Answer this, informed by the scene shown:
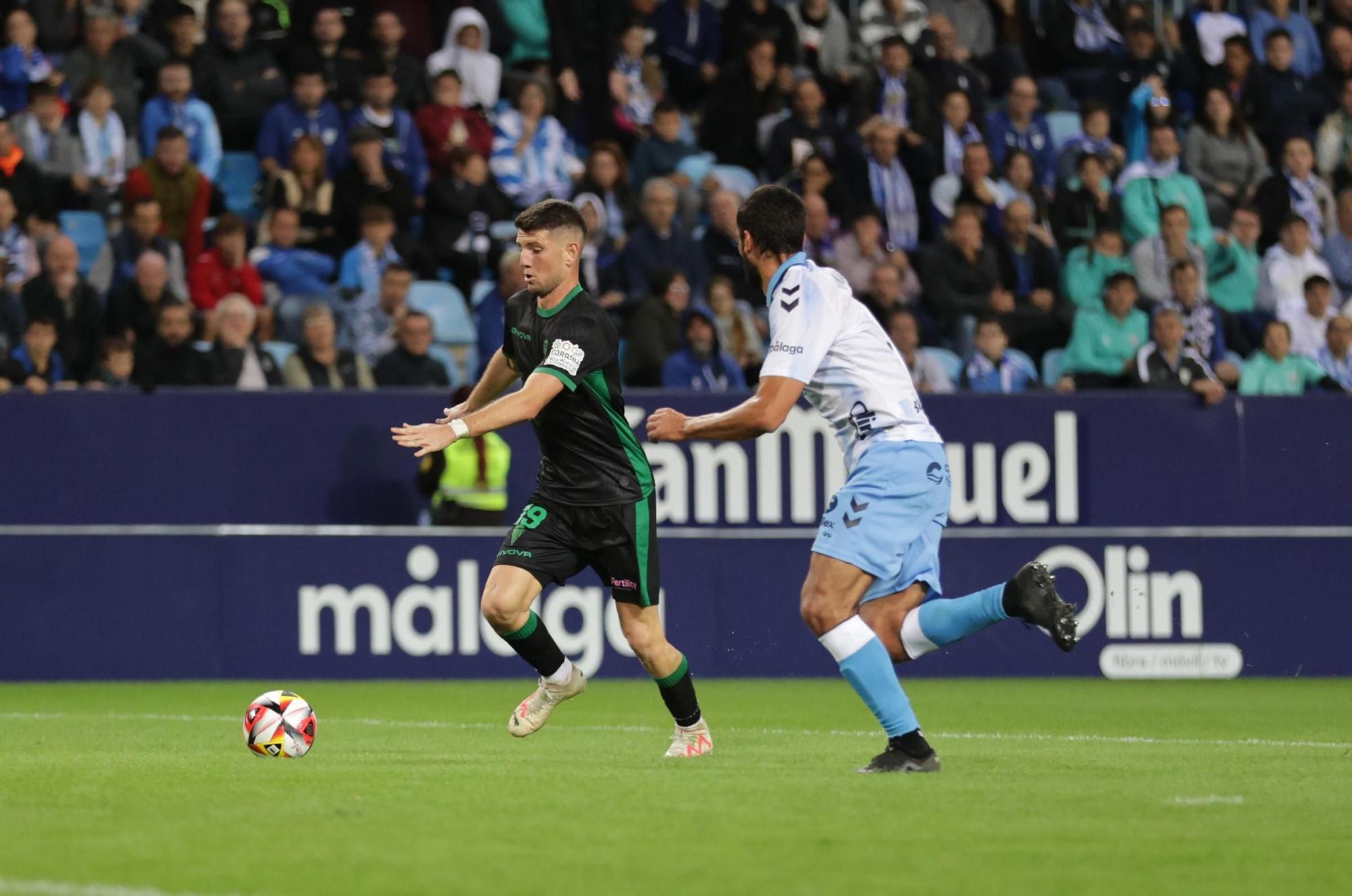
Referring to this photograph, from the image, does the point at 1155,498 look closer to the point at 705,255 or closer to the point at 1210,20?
the point at 705,255

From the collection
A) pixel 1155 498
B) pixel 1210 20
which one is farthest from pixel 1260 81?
pixel 1155 498

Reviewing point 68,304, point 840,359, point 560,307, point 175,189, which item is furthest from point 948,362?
point 840,359

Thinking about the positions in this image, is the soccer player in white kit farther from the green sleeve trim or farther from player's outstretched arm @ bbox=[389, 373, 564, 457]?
the green sleeve trim

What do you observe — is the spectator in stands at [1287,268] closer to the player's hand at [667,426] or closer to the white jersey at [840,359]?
the white jersey at [840,359]

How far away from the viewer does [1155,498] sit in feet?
55.7

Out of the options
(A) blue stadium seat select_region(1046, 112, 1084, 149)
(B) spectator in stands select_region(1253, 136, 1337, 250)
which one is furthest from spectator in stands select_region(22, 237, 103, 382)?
(B) spectator in stands select_region(1253, 136, 1337, 250)

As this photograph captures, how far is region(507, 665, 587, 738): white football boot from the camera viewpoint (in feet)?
30.8

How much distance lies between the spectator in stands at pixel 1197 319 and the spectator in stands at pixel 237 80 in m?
7.86

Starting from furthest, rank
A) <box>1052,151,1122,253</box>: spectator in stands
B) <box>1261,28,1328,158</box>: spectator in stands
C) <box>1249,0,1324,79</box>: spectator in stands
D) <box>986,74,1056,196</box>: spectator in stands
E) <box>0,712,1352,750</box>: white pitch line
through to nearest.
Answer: <box>1249,0,1324,79</box>: spectator in stands, <box>1261,28,1328,158</box>: spectator in stands, <box>986,74,1056,196</box>: spectator in stands, <box>1052,151,1122,253</box>: spectator in stands, <box>0,712,1352,750</box>: white pitch line

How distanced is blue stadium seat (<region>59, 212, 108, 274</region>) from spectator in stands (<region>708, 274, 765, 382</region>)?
16.0 feet

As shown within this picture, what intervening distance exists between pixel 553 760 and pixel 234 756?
4.64 ft

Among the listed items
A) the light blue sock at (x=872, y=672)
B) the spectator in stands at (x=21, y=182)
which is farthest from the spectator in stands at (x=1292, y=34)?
the light blue sock at (x=872, y=672)

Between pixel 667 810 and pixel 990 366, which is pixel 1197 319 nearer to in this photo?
pixel 990 366

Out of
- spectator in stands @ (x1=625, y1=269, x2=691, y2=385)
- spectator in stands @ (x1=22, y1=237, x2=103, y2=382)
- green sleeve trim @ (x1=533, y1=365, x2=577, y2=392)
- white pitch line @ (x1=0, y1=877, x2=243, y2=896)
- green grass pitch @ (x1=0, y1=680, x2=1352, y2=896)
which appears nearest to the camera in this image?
white pitch line @ (x1=0, y1=877, x2=243, y2=896)
